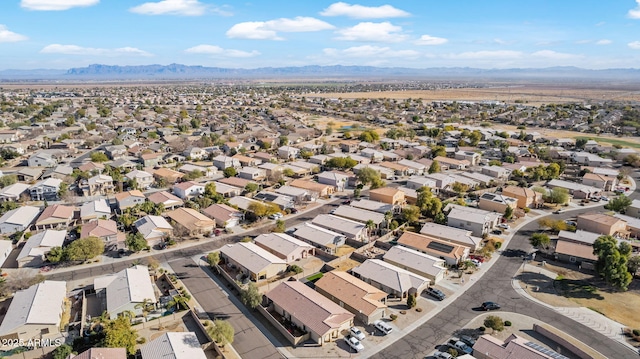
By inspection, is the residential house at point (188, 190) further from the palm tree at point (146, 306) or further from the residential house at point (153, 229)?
the palm tree at point (146, 306)

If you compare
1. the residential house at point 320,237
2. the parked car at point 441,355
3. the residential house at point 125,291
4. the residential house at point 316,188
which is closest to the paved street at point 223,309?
the residential house at point 125,291

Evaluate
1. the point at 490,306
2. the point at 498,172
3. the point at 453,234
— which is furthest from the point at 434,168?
the point at 490,306

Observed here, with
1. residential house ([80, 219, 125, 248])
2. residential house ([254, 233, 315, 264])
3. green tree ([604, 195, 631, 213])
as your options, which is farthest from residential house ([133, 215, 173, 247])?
green tree ([604, 195, 631, 213])

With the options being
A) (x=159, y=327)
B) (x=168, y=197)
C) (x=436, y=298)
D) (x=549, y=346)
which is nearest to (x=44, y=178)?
(x=168, y=197)

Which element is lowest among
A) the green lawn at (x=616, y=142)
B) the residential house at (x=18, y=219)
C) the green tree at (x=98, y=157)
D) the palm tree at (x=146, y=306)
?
the palm tree at (x=146, y=306)

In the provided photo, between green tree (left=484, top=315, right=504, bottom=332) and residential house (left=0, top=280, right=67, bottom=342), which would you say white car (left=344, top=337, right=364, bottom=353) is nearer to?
green tree (left=484, top=315, right=504, bottom=332)

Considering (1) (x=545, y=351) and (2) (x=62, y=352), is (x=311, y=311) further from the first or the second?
(2) (x=62, y=352)

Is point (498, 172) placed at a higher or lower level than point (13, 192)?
higher
